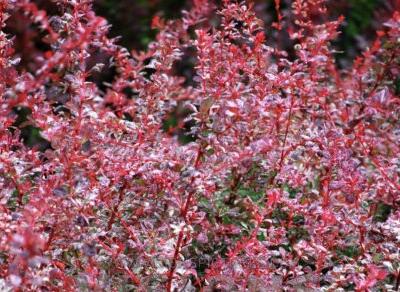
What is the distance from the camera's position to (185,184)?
1932 millimetres

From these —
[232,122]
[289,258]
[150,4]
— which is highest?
[232,122]

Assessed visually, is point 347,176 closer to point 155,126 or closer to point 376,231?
point 376,231

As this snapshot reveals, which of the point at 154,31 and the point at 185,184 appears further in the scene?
the point at 154,31

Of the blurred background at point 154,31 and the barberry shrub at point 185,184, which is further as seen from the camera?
the blurred background at point 154,31

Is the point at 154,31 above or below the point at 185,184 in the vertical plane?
below

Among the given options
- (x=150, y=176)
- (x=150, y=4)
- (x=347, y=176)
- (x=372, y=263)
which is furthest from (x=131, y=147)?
(x=150, y=4)

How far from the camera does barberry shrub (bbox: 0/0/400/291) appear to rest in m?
1.94

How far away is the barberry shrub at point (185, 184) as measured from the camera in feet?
6.36

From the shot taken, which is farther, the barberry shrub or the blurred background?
the blurred background

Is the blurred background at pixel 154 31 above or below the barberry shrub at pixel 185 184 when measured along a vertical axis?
below

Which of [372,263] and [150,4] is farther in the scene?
[150,4]

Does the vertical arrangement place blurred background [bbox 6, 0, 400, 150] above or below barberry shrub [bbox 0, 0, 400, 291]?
below

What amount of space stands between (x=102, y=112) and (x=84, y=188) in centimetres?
53

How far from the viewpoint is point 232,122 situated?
2.16 m
